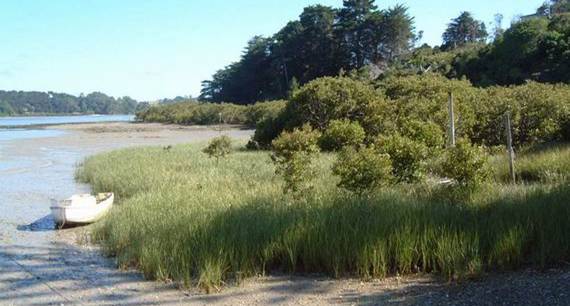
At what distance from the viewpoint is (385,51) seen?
8262 centimetres

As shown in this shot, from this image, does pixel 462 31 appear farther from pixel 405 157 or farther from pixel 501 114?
pixel 405 157

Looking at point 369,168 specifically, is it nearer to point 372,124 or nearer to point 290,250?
point 290,250

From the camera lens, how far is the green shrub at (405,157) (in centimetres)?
1245

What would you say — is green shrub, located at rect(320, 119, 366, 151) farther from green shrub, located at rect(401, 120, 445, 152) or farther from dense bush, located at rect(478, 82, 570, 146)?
green shrub, located at rect(401, 120, 445, 152)

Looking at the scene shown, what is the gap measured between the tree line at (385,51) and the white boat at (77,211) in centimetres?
3776

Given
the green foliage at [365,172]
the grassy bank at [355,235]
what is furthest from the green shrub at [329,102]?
the grassy bank at [355,235]

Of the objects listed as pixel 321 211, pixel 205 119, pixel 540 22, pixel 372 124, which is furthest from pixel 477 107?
pixel 205 119

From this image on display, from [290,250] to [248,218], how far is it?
135cm

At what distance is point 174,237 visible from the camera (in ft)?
31.7

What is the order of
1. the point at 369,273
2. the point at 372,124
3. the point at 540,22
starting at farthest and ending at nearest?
the point at 540,22
the point at 372,124
the point at 369,273

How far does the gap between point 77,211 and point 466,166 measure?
8.63 m

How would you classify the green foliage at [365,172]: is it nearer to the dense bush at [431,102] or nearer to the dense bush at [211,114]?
the dense bush at [431,102]

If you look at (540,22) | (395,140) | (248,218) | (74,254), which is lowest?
(74,254)

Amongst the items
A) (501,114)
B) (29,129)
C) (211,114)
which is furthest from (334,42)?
(501,114)
